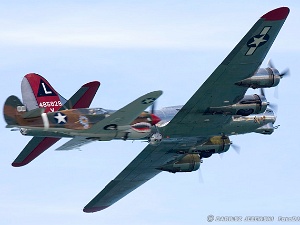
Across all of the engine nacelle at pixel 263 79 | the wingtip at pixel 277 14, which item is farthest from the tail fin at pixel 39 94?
the wingtip at pixel 277 14

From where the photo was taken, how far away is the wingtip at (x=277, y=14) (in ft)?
194

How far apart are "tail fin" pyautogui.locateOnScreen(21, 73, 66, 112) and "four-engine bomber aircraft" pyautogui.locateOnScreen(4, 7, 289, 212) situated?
0.07 meters

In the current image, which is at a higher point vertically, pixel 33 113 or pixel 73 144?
pixel 33 113

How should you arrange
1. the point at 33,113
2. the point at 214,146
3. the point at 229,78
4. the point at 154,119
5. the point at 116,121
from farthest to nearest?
the point at 214,146 → the point at 154,119 → the point at 229,78 → the point at 116,121 → the point at 33,113

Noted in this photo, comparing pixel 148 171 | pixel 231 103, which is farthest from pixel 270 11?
pixel 148 171

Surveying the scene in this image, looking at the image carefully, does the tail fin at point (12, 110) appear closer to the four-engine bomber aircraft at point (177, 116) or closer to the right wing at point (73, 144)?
the four-engine bomber aircraft at point (177, 116)

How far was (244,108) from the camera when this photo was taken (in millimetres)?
64000

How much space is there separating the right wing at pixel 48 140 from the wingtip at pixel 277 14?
12399 mm

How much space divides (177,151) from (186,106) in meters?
7.31

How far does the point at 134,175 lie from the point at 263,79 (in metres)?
16.3

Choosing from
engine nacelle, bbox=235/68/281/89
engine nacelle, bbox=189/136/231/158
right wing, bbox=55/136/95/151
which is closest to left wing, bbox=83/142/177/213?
engine nacelle, bbox=189/136/231/158

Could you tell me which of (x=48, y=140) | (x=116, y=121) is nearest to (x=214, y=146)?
(x=116, y=121)

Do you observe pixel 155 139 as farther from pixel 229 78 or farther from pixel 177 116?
pixel 229 78

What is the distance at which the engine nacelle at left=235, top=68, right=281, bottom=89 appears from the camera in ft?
204
